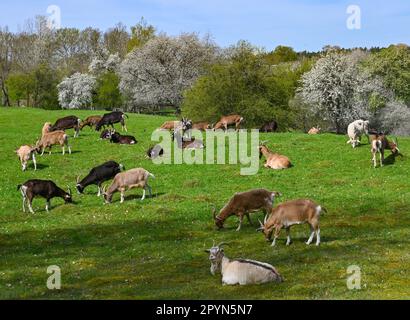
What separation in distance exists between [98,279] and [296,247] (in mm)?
6382

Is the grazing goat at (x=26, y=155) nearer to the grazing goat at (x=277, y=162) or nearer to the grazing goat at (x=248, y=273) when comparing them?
the grazing goat at (x=277, y=162)

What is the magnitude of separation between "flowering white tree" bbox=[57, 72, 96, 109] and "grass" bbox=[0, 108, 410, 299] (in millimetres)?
54725

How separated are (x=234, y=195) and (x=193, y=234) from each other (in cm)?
219

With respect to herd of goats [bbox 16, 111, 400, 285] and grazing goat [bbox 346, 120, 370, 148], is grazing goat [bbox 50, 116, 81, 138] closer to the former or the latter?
herd of goats [bbox 16, 111, 400, 285]

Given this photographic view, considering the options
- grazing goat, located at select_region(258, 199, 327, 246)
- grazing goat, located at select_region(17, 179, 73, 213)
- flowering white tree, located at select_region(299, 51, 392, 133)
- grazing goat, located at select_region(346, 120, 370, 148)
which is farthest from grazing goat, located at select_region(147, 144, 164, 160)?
flowering white tree, located at select_region(299, 51, 392, 133)

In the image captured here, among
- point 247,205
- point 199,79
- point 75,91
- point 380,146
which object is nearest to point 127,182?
point 247,205

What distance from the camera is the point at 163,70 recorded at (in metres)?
88.3

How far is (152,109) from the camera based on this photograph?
326 ft

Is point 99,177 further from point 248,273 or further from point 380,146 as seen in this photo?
point 248,273

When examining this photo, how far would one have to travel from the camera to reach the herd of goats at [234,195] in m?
15.2

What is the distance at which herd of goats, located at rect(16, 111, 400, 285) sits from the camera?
15.2 m
